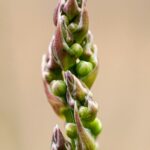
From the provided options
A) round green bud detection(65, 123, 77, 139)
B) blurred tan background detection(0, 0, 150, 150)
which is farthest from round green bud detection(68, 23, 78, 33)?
blurred tan background detection(0, 0, 150, 150)
